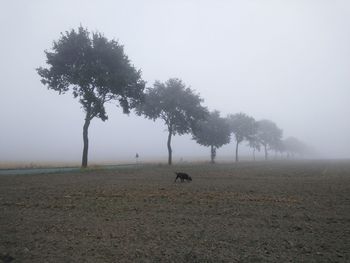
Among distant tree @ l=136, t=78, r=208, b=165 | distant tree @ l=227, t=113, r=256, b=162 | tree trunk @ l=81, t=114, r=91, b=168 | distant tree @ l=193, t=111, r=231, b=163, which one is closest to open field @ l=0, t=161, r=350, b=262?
tree trunk @ l=81, t=114, r=91, b=168

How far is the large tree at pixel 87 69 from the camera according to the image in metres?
41.2

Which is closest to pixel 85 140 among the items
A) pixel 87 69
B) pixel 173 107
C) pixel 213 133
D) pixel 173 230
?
pixel 87 69

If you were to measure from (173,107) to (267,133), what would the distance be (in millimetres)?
100530

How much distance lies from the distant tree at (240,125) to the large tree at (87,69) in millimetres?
70760

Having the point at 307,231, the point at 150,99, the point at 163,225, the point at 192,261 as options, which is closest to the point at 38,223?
the point at 163,225

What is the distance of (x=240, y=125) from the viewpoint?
360 feet

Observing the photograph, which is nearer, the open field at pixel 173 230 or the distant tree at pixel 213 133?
the open field at pixel 173 230

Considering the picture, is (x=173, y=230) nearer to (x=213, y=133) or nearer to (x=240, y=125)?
(x=213, y=133)

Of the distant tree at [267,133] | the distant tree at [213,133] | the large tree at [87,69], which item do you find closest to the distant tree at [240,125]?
the distant tree at [213,133]

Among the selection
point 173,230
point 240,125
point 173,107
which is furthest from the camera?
point 240,125

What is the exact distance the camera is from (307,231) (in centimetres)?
920

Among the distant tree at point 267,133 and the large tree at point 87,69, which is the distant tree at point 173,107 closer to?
the large tree at point 87,69

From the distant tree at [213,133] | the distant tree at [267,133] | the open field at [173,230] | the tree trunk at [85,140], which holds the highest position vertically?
the distant tree at [267,133]

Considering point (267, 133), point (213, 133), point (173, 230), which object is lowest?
point (173, 230)
